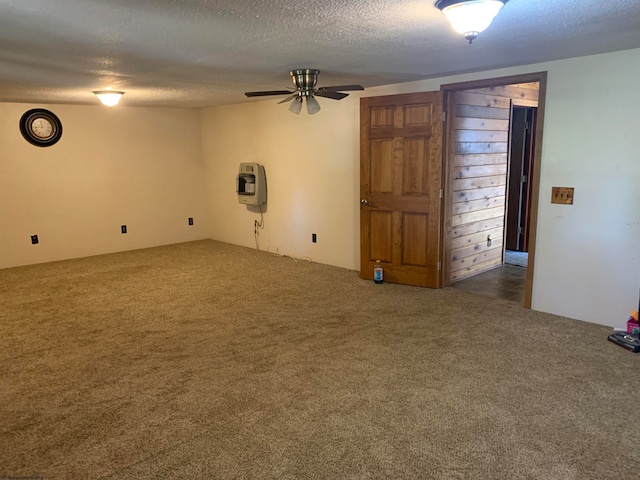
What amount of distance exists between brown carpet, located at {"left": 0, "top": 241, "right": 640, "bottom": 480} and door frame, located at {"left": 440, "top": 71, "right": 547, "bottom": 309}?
354 mm

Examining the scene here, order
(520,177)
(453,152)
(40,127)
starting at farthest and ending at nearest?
(520,177) → (40,127) → (453,152)

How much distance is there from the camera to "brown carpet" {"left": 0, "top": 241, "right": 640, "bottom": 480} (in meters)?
2.18

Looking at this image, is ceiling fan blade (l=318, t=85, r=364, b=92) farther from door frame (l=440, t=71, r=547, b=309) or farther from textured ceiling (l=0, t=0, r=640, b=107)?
door frame (l=440, t=71, r=547, b=309)

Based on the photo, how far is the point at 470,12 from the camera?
6.84 feet

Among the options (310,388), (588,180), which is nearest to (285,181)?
(588,180)

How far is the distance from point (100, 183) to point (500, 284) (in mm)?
5445

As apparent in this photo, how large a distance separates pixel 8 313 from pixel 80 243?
2416 mm

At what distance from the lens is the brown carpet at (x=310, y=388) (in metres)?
2.18

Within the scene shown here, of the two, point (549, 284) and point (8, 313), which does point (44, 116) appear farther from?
point (549, 284)

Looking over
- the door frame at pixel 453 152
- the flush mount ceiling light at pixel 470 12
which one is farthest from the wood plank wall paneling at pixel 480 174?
the flush mount ceiling light at pixel 470 12

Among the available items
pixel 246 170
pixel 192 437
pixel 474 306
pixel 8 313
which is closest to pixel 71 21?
pixel 192 437

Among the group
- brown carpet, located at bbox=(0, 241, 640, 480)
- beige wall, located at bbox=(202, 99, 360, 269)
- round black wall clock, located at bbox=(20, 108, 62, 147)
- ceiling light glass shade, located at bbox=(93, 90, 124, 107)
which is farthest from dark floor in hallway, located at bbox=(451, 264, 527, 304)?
round black wall clock, located at bbox=(20, 108, 62, 147)

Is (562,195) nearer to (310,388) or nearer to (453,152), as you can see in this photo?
(453,152)

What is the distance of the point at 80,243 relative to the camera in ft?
21.4
